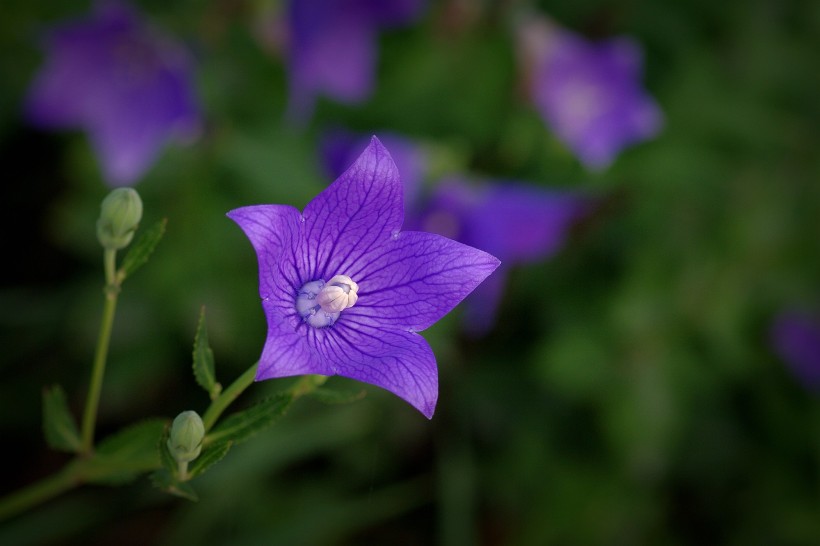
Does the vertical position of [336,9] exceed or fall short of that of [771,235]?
it exceeds it

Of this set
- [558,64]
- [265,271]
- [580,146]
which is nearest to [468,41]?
[558,64]

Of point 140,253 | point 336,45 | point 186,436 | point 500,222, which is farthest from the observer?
point 336,45

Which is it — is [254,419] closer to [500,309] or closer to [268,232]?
[268,232]

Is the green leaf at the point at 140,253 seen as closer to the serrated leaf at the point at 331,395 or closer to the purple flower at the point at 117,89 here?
the serrated leaf at the point at 331,395

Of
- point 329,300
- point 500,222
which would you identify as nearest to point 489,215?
point 500,222

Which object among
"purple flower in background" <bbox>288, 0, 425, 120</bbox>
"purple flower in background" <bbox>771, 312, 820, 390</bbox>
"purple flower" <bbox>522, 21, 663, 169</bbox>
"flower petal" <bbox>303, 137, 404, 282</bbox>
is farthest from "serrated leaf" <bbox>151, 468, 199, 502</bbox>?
"purple flower in background" <bbox>771, 312, 820, 390</bbox>

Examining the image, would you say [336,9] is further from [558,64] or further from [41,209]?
[41,209]
